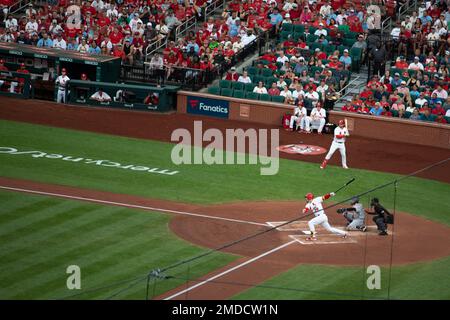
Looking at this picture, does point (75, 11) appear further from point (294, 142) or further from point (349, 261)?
point (349, 261)

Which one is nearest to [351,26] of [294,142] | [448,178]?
[294,142]

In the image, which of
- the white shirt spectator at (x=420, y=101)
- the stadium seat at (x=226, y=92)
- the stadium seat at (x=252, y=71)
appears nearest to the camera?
the white shirt spectator at (x=420, y=101)

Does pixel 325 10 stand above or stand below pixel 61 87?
above

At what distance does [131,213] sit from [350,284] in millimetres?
7274

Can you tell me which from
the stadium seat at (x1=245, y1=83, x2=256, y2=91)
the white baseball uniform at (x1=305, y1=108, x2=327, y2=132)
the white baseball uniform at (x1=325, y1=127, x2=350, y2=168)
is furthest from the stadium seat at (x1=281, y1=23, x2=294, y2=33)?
the white baseball uniform at (x1=325, y1=127, x2=350, y2=168)

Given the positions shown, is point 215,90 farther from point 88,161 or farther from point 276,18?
point 88,161

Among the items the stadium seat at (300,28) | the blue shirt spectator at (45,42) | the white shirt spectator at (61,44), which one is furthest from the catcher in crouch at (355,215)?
the blue shirt spectator at (45,42)

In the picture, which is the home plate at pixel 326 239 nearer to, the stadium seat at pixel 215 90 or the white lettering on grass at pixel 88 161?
the white lettering on grass at pixel 88 161

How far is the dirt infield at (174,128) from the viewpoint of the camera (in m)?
32.4

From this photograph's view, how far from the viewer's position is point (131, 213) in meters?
25.3

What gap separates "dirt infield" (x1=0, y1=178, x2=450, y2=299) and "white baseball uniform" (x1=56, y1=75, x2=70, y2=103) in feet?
37.6

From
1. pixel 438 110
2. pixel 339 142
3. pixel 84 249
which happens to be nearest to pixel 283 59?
pixel 438 110

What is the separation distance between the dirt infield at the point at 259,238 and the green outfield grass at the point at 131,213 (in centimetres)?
37
